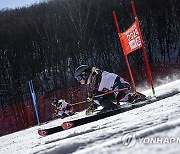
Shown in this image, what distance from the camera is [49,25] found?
31.7 m

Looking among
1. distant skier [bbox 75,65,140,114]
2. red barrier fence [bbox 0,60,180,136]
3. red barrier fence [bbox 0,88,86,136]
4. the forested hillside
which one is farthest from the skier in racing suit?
the forested hillside

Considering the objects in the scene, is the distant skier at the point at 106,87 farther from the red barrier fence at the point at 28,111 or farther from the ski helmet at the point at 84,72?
the red barrier fence at the point at 28,111

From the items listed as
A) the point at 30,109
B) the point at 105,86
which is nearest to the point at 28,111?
the point at 30,109

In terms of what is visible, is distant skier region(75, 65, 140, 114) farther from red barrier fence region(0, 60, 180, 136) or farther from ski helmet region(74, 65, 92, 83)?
red barrier fence region(0, 60, 180, 136)

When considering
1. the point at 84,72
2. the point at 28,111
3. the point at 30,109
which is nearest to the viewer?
the point at 84,72

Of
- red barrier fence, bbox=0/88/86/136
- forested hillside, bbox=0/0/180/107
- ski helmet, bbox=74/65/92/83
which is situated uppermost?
forested hillside, bbox=0/0/180/107

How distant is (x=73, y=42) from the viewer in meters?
31.2

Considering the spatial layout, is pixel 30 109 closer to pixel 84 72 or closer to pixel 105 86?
pixel 84 72

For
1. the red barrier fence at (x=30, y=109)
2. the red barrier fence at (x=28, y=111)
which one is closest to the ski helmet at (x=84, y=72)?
the red barrier fence at (x=30, y=109)

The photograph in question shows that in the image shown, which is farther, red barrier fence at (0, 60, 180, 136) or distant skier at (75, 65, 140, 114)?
red barrier fence at (0, 60, 180, 136)

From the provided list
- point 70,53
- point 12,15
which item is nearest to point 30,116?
point 70,53

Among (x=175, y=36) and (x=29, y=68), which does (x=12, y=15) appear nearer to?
(x=29, y=68)

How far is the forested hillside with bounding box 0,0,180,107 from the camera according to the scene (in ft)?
98.6

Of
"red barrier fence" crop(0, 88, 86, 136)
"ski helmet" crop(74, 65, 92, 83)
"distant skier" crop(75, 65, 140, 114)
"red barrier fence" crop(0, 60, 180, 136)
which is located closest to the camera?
"distant skier" crop(75, 65, 140, 114)
